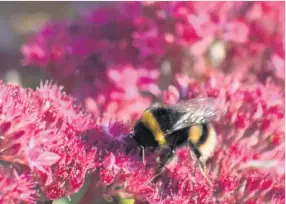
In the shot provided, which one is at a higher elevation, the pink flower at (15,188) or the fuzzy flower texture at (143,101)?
the fuzzy flower texture at (143,101)

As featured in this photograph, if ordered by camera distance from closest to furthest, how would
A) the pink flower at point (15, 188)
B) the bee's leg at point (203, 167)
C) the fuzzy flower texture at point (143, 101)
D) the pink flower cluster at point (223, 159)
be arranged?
the pink flower at point (15, 188) < the fuzzy flower texture at point (143, 101) < the pink flower cluster at point (223, 159) < the bee's leg at point (203, 167)

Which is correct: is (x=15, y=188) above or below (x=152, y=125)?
below

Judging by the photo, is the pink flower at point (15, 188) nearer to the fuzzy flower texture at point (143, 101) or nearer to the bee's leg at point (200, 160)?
the fuzzy flower texture at point (143, 101)

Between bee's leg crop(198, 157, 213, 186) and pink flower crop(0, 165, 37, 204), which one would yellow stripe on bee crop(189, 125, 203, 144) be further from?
pink flower crop(0, 165, 37, 204)

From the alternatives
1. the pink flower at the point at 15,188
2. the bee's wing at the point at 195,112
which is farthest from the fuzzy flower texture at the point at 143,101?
the bee's wing at the point at 195,112

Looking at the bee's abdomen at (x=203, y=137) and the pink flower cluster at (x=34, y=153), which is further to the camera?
the bee's abdomen at (x=203, y=137)

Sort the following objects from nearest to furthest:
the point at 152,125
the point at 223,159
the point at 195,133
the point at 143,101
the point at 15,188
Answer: the point at 15,188 < the point at 152,125 < the point at 195,133 < the point at 223,159 < the point at 143,101

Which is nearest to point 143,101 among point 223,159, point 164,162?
point 223,159

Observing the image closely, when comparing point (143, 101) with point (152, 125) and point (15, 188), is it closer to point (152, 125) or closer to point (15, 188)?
point (152, 125)
